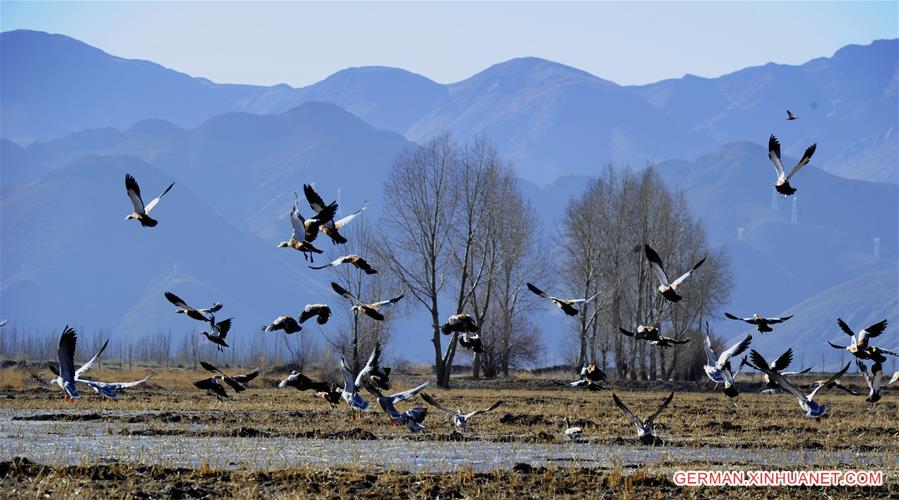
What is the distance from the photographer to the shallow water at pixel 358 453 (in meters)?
20.6

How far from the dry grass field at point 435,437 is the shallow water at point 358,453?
0.53 ft

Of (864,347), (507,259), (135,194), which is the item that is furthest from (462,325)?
(507,259)

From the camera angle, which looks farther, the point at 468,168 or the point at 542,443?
the point at 468,168

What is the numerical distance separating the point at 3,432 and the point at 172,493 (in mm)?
10733

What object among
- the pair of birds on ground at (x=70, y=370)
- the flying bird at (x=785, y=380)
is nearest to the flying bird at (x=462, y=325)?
the flying bird at (x=785, y=380)

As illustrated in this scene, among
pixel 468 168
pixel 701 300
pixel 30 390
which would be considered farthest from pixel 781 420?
pixel 701 300

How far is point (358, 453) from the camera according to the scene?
22.3 meters

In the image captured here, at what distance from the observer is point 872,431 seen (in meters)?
28.7

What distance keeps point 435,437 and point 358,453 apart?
12.6ft

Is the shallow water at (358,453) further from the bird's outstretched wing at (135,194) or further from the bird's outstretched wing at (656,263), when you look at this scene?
the bird's outstretched wing at (135,194)

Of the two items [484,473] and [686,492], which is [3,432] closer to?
[484,473]

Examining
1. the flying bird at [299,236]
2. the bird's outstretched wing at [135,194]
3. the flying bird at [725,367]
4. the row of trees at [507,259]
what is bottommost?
the flying bird at [725,367]

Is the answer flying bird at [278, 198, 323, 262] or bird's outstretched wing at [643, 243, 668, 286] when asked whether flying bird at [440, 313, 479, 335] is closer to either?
flying bird at [278, 198, 323, 262]

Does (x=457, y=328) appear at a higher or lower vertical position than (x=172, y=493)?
higher
